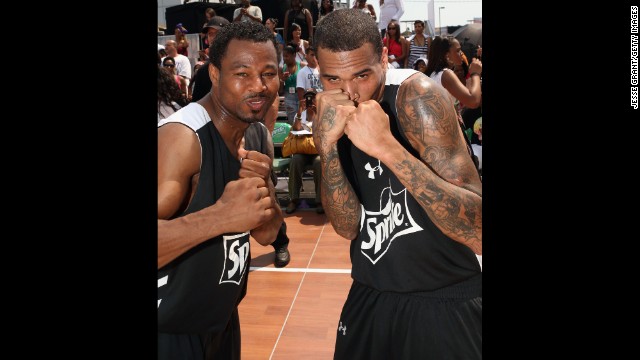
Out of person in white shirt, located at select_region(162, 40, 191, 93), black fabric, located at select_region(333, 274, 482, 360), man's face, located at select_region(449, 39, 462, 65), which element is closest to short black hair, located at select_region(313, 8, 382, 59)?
black fabric, located at select_region(333, 274, 482, 360)

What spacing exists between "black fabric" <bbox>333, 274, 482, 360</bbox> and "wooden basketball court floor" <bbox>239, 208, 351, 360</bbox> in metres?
1.45

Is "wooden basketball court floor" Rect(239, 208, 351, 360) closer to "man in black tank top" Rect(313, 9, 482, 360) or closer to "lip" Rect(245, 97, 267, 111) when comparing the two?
"man in black tank top" Rect(313, 9, 482, 360)

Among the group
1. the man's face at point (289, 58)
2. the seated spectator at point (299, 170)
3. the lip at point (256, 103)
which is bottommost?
the seated spectator at point (299, 170)

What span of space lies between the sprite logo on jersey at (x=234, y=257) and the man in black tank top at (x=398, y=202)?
361mm

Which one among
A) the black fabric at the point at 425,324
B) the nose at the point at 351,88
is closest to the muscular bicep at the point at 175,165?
the nose at the point at 351,88

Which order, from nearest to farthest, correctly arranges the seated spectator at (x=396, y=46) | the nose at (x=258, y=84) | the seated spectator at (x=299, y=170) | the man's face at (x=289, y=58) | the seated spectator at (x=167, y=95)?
the nose at (x=258, y=84) → the seated spectator at (x=167, y=95) → the seated spectator at (x=299, y=170) → the man's face at (x=289, y=58) → the seated spectator at (x=396, y=46)

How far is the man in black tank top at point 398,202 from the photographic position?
167 centimetres

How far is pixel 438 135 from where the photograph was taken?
5.73 feet

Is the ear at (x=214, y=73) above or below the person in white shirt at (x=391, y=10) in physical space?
below

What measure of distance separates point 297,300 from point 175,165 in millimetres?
2749

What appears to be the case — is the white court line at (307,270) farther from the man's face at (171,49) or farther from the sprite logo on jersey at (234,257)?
the man's face at (171,49)

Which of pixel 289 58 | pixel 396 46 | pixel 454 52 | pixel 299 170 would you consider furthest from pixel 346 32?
pixel 396 46

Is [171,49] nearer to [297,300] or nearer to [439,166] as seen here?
[297,300]
